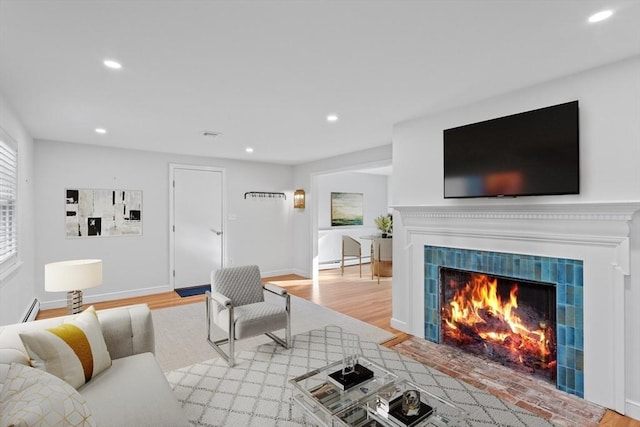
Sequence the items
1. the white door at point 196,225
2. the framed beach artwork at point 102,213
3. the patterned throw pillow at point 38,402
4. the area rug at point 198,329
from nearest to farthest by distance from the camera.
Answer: the patterned throw pillow at point 38,402, the area rug at point 198,329, the framed beach artwork at point 102,213, the white door at point 196,225

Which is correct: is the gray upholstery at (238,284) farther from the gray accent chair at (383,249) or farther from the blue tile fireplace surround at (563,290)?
the gray accent chair at (383,249)

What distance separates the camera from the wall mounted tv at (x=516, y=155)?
99.0 inches

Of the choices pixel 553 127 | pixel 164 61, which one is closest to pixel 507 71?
pixel 553 127

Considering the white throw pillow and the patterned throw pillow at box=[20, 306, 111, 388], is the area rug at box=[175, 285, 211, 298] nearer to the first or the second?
the patterned throw pillow at box=[20, 306, 111, 388]

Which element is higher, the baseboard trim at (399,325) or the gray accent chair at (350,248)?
the gray accent chair at (350,248)

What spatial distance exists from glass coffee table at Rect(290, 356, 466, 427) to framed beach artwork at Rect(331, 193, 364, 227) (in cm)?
598

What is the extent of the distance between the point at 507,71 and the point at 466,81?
286mm

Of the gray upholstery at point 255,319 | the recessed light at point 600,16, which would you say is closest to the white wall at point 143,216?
the gray upholstery at point 255,319

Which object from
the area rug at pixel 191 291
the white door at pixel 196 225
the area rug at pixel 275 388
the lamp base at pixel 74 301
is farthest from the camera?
the white door at pixel 196 225

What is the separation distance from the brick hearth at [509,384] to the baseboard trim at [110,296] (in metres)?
3.99

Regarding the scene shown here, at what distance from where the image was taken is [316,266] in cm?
665

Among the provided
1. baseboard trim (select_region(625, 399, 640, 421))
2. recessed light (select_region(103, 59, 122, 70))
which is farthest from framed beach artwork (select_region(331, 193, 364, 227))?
baseboard trim (select_region(625, 399, 640, 421))

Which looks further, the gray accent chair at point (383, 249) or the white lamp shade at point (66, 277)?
the gray accent chair at point (383, 249)

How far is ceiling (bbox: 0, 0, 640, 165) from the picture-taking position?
1.72 m
